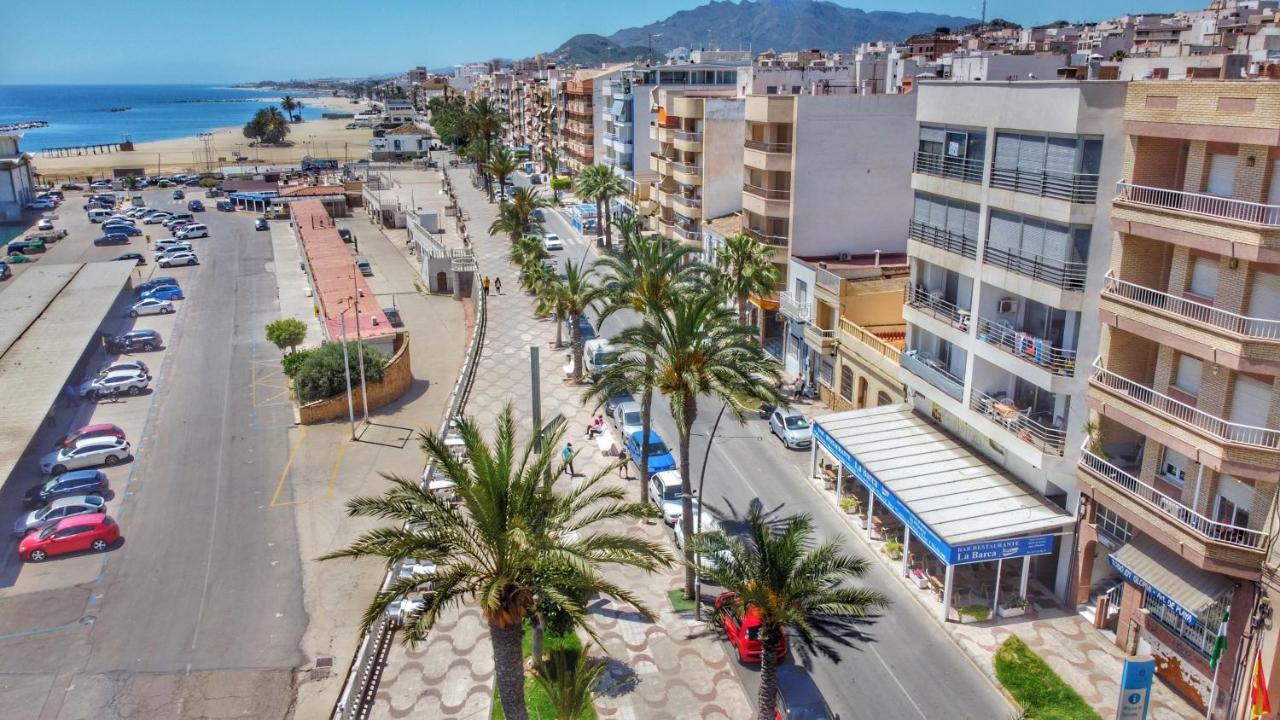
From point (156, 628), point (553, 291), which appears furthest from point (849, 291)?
point (156, 628)

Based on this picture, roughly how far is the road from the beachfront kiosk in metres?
1.05

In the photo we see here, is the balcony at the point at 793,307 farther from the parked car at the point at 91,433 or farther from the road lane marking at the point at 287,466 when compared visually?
the parked car at the point at 91,433

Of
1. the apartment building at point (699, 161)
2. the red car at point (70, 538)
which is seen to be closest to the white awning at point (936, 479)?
the red car at point (70, 538)

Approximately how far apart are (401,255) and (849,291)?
61.3 metres

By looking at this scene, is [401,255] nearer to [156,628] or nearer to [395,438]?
[395,438]

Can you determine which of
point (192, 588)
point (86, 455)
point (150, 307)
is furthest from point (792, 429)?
point (150, 307)

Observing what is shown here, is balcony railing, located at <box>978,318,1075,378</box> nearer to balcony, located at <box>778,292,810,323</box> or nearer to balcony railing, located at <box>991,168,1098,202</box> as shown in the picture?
balcony railing, located at <box>991,168,1098,202</box>

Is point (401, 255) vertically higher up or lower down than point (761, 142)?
lower down

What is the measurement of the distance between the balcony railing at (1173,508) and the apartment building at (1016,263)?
3.83 ft

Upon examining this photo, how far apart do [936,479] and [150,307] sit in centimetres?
6186

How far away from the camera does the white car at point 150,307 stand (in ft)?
223

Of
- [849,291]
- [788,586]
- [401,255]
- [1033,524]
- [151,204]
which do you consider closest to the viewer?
[788,586]

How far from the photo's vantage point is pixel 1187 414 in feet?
75.8

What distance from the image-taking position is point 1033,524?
1046 inches
